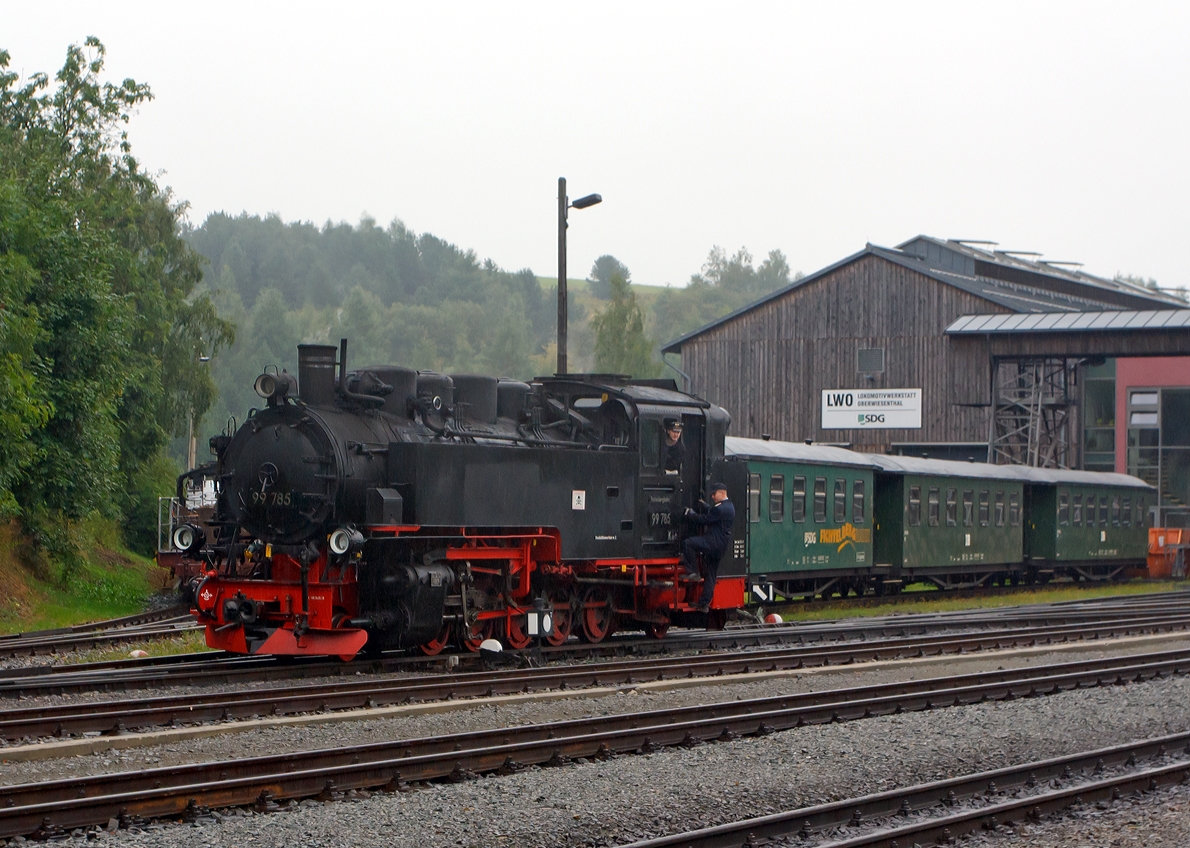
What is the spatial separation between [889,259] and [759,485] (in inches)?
941

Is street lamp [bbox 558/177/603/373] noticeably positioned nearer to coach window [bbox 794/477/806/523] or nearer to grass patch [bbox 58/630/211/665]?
coach window [bbox 794/477/806/523]

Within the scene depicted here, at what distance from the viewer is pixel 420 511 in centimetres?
1249

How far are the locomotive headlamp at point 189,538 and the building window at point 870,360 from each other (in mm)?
33042

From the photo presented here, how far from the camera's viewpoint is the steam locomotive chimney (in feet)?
42.0

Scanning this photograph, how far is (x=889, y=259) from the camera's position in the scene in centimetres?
4334

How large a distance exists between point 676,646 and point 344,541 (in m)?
5.22

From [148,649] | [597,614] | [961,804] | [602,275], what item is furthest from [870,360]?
[602,275]

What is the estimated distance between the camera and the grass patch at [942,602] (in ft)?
75.3

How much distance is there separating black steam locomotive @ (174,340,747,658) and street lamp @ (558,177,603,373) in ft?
19.3

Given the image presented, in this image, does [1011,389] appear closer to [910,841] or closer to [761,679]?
[761,679]

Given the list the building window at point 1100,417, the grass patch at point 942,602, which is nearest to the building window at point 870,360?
the building window at point 1100,417

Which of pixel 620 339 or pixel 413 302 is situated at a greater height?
pixel 413 302

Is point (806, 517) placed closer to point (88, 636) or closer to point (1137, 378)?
point (88, 636)

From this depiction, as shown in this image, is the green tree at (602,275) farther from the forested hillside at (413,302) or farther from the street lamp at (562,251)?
the street lamp at (562,251)
